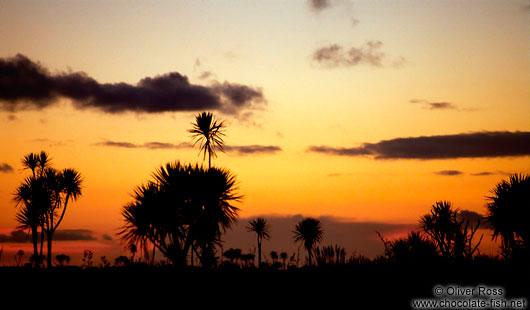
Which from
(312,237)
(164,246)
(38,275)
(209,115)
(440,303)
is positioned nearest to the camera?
(440,303)

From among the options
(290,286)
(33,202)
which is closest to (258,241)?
(33,202)

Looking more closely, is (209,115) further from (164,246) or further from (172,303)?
(172,303)

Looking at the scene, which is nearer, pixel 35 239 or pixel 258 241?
pixel 35 239

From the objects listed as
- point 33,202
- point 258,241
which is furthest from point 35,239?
point 258,241

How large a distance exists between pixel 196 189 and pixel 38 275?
71.7ft

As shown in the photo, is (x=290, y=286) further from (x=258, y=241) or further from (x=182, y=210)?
(x=258, y=241)

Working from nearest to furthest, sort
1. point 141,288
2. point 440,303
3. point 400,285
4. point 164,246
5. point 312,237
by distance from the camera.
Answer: point 440,303 < point 400,285 < point 141,288 < point 164,246 < point 312,237

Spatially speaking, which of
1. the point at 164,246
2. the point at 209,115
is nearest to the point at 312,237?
the point at 209,115

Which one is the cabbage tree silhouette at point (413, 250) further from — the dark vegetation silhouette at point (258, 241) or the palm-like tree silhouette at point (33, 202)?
the palm-like tree silhouette at point (33, 202)

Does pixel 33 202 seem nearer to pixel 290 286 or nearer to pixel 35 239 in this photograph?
pixel 35 239

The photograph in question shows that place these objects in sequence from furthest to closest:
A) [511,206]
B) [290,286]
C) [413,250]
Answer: [511,206]
[413,250]
[290,286]

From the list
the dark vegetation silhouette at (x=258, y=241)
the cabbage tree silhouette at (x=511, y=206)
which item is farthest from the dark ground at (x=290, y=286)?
the cabbage tree silhouette at (x=511, y=206)

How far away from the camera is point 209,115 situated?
42000mm

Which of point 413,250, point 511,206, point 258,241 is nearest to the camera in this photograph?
point 413,250
